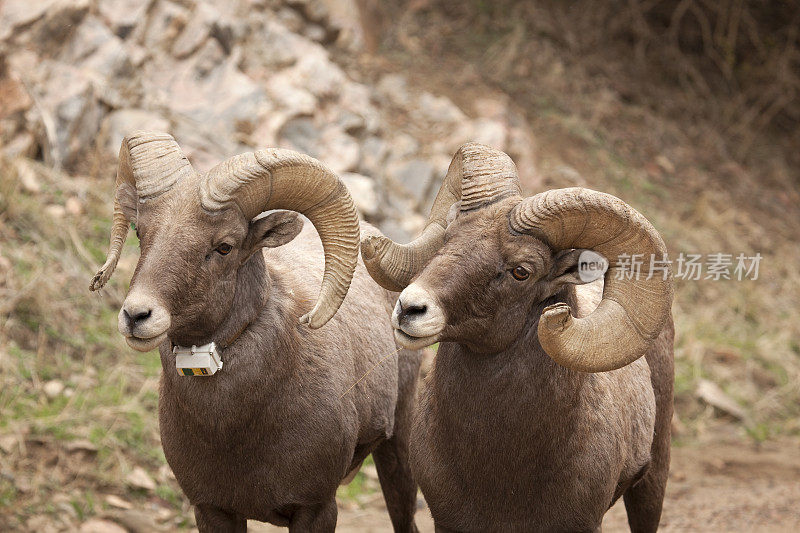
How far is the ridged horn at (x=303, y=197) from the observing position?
448 centimetres

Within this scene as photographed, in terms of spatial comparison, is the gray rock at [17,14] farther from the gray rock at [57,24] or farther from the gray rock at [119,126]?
the gray rock at [119,126]

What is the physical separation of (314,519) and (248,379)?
89 cm

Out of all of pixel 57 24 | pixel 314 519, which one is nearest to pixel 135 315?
pixel 314 519

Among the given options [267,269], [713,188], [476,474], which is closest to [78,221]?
[267,269]

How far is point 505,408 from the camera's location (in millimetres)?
4414

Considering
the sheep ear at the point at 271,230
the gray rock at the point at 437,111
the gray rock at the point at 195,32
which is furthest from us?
the gray rock at the point at 437,111

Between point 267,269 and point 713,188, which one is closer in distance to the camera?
point 267,269

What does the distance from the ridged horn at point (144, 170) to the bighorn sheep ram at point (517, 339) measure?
3.30ft

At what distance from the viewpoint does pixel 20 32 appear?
33.4 feet

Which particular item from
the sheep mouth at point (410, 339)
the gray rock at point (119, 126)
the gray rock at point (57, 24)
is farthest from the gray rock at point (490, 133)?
the sheep mouth at point (410, 339)

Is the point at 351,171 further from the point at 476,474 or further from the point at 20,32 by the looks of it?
the point at 476,474

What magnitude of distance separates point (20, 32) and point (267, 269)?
6.50m

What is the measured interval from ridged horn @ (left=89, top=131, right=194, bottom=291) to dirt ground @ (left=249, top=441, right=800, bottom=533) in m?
3.31

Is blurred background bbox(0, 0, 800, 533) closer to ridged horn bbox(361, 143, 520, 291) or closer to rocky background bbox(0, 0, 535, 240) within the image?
rocky background bbox(0, 0, 535, 240)
